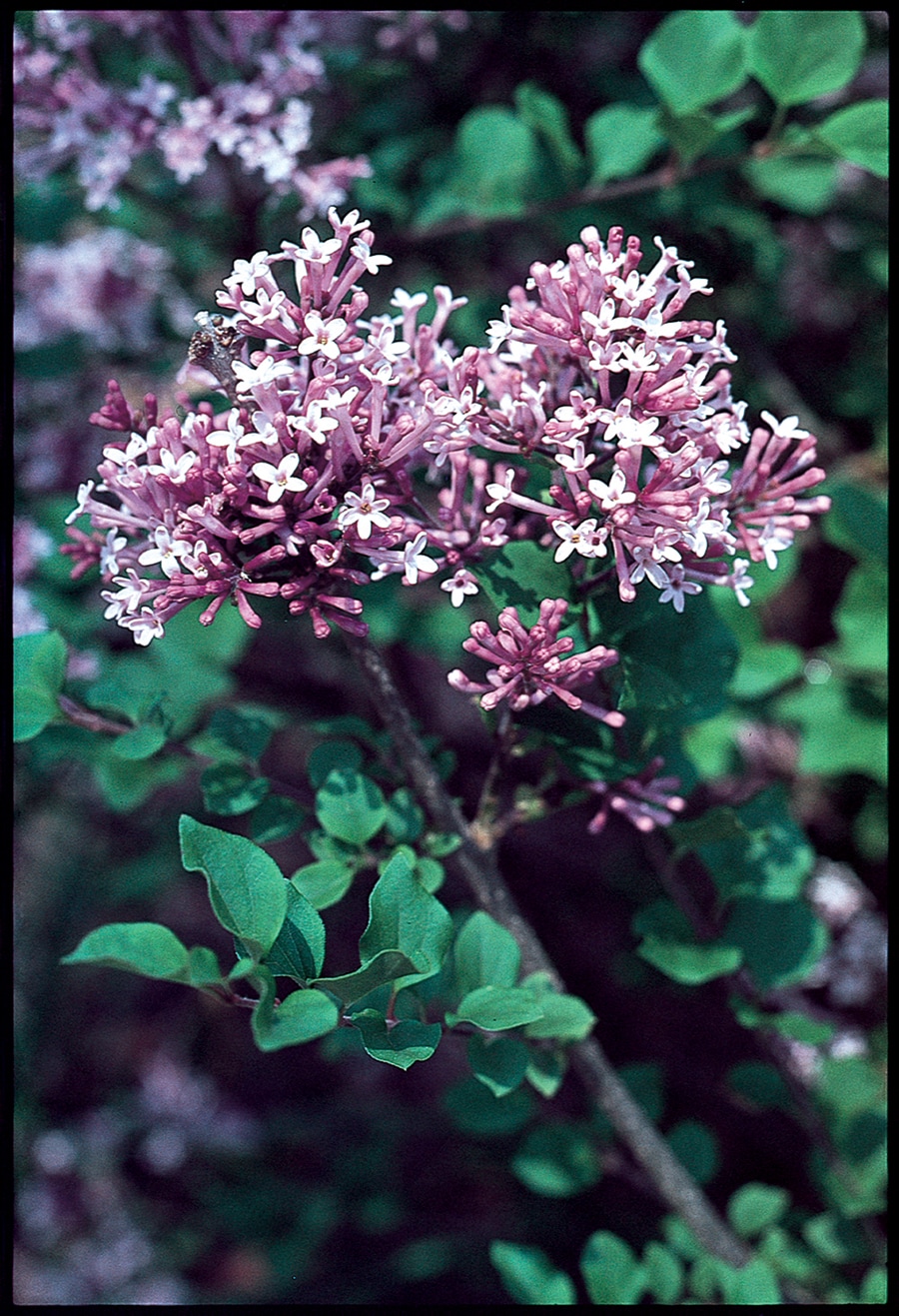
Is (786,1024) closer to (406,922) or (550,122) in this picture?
(406,922)

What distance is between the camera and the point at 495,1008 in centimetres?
74

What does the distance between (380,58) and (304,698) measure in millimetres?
932

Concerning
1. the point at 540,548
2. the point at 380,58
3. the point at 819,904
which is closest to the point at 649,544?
the point at 540,548

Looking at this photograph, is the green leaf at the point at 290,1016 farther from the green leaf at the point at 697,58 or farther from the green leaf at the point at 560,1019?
the green leaf at the point at 697,58

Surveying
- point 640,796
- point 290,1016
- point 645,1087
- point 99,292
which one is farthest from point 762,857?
point 99,292

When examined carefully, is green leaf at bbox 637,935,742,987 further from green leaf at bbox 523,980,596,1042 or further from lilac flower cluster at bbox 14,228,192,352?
lilac flower cluster at bbox 14,228,192,352

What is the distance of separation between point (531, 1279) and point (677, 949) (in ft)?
1.21

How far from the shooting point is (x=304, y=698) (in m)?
1.71

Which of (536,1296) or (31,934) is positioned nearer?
(536,1296)

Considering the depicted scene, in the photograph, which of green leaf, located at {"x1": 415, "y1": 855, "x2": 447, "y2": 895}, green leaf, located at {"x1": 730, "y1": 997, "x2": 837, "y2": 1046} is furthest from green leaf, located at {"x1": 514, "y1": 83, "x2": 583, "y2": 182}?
green leaf, located at {"x1": 730, "y1": 997, "x2": 837, "y2": 1046}

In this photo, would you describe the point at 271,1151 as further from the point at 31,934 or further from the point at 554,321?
the point at 554,321

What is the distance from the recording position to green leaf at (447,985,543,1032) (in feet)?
2.36
